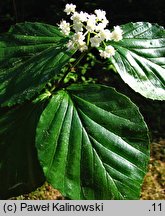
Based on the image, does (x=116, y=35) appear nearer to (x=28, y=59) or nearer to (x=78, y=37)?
(x=78, y=37)

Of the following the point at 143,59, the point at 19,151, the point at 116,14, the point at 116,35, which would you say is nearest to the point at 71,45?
the point at 116,35

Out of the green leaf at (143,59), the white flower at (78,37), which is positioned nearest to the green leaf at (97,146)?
the green leaf at (143,59)

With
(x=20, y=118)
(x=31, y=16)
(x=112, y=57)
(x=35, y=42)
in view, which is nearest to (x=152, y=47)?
(x=112, y=57)

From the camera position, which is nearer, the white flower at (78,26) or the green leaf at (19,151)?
the white flower at (78,26)

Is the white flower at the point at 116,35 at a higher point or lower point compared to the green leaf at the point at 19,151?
higher

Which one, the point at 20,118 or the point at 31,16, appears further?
the point at 31,16

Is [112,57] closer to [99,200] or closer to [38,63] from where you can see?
[38,63]

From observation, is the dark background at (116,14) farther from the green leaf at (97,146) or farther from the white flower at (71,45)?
the white flower at (71,45)

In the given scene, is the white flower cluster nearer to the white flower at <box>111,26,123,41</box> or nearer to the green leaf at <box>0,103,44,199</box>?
the white flower at <box>111,26,123,41</box>
